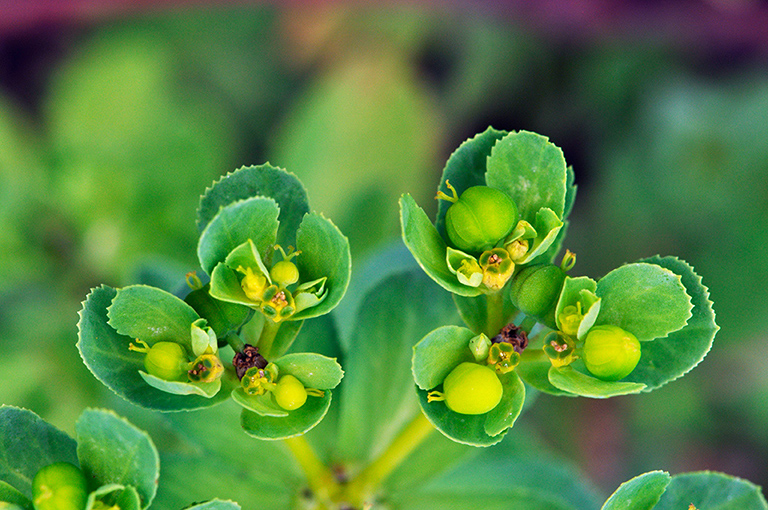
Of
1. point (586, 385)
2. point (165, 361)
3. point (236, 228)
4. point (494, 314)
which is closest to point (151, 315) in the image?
point (165, 361)

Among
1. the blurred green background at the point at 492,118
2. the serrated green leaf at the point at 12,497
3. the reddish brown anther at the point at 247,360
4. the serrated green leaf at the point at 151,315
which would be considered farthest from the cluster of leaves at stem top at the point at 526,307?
the blurred green background at the point at 492,118

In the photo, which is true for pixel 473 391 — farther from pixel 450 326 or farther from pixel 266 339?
pixel 266 339

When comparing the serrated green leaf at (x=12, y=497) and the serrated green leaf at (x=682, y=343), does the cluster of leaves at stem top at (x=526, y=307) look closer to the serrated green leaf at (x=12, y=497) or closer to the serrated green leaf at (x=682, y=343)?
the serrated green leaf at (x=682, y=343)

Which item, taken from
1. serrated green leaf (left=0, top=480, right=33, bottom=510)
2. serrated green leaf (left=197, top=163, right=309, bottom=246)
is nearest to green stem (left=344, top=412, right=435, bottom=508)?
serrated green leaf (left=197, top=163, right=309, bottom=246)

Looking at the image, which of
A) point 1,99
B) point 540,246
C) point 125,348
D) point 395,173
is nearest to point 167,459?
point 125,348

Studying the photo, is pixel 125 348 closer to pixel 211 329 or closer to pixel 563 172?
pixel 211 329
